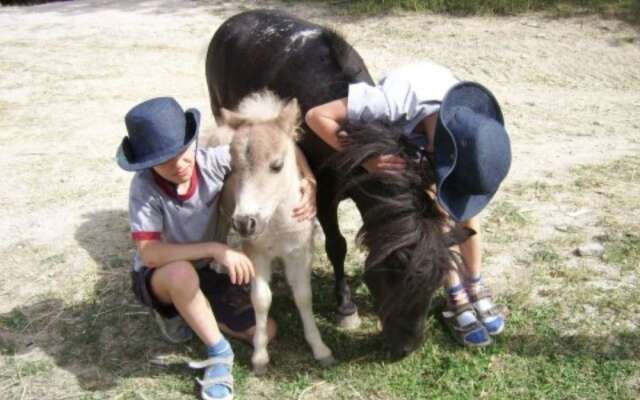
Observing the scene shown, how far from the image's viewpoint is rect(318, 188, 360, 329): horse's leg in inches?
124

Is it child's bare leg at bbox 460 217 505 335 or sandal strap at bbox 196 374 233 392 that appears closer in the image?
sandal strap at bbox 196 374 233 392

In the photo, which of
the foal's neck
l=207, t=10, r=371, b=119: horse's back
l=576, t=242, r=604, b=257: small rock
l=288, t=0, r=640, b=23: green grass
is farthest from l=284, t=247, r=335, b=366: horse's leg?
l=288, t=0, r=640, b=23: green grass

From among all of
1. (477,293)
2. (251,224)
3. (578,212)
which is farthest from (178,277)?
(578,212)

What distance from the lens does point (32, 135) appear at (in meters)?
5.90

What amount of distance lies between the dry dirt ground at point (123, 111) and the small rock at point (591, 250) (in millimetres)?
250

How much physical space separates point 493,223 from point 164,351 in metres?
2.20

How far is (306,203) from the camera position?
277 cm

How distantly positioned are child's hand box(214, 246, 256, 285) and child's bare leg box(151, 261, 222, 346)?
0.54 feet

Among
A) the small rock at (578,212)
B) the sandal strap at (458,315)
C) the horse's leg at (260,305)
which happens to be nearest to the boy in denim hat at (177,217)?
the horse's leg at (260,305)

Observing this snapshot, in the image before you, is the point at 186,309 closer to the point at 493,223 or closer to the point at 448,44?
the point at 493,223

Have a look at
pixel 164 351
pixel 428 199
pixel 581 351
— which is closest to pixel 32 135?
pixel 164 351

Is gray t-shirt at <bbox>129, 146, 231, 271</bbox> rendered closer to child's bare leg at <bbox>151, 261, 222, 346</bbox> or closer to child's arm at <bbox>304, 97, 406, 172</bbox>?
child's bare leg at <bbox>151, 261, 222, 346</bbox>

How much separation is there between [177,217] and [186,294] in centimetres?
34

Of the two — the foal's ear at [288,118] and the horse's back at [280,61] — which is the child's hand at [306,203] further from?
the horse's back at [280,61]
